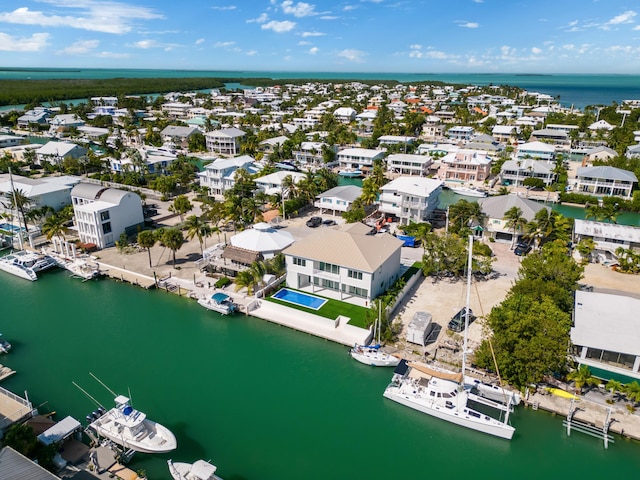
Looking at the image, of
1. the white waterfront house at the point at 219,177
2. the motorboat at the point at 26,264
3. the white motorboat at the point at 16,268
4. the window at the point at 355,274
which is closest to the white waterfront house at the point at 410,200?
the window at the point at 355,274

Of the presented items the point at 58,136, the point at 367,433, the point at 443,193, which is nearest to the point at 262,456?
the point at 367,433

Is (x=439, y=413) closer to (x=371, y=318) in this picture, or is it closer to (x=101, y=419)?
(x=371, y=318)

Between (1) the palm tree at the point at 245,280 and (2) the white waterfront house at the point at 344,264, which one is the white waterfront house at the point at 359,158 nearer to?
(2) the white waterfront house at the point at 344,264

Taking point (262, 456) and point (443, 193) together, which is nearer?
point (262, 456)

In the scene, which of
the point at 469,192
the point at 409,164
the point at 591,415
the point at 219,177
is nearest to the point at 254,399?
the point at 591,415

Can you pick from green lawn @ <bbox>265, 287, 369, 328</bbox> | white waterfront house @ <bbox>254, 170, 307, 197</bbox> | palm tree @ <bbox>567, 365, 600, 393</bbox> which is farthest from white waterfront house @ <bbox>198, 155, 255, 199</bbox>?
palm tree @ <bbox>567, 365, 600, 393</bbox>

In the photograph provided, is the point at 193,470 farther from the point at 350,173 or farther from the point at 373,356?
the point at 350,173
